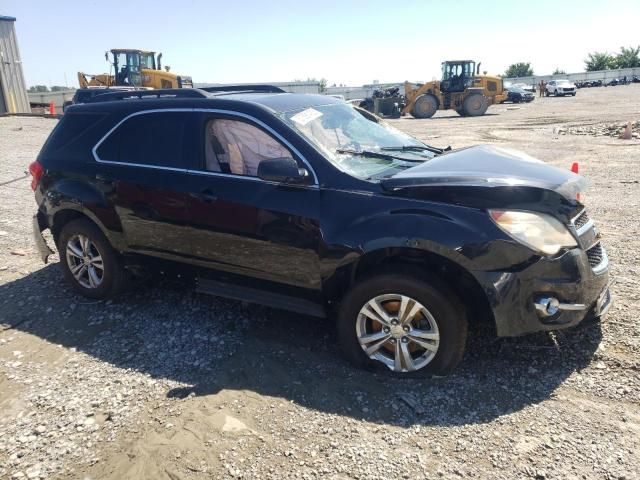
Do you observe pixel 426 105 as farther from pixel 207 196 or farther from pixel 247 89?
pixel 207 196

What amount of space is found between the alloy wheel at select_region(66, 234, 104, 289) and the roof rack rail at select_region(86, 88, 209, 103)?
54.6 inches

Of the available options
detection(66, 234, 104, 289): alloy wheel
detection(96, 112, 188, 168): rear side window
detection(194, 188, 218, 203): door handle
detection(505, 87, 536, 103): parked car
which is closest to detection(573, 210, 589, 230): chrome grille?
detection(194, 188, 218, 203): door handle

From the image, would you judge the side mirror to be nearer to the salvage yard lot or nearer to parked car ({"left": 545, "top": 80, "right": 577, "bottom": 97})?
the salvage yard lot

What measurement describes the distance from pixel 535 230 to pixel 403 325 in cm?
102

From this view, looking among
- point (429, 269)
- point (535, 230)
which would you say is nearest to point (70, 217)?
point (429, 269)

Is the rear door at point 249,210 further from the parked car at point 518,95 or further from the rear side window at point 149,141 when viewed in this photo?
the parked car at point 518,95

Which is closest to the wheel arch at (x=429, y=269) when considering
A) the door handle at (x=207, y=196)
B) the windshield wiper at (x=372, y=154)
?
the windshield wiper at (x=372, y=154)

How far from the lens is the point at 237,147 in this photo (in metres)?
3.81

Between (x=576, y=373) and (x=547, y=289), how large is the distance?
77 centimetres

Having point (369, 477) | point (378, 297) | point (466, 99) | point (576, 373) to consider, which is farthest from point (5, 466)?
point (466, 99)

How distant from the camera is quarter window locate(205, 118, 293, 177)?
3.67 meters

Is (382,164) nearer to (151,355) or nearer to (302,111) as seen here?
(302,111)

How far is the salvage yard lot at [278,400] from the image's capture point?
8.63ft

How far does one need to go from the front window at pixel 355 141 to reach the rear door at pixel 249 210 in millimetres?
247
